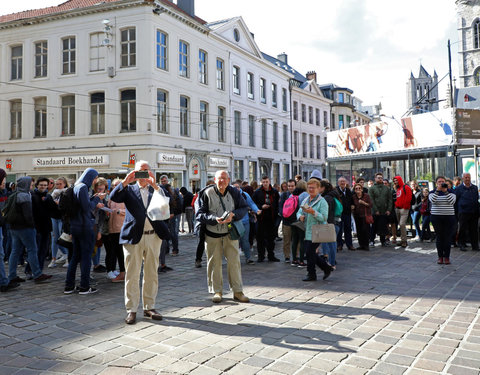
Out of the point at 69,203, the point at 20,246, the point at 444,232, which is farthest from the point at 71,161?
the point at 444,232

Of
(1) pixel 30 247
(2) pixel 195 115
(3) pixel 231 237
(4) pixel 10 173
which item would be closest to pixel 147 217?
(3) pixel 231 237

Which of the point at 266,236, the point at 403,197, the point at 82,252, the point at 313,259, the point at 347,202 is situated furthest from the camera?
the point at 403,197

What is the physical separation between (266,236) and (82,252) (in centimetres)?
428

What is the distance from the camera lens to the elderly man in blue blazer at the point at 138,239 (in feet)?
16.5

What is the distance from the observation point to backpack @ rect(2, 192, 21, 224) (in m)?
6.95

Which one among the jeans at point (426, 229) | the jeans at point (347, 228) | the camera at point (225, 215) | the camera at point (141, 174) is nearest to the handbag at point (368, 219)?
the jeans at point (347, 228)

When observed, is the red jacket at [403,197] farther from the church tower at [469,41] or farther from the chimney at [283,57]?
the church tower at [469,41]

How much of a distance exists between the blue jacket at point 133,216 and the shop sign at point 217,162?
23647mm

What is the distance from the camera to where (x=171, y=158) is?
998 inches

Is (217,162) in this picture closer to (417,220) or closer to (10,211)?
(417,220)

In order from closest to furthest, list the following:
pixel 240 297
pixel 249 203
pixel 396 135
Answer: pixel 240 297, pixel 249 203, pixel 396 135

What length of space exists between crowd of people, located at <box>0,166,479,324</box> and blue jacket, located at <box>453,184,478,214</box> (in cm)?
2

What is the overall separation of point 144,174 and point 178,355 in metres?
2.11

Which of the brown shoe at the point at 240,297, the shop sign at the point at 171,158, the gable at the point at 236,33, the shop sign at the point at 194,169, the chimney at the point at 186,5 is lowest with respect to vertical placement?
the brown shoe at the point at 240,297
